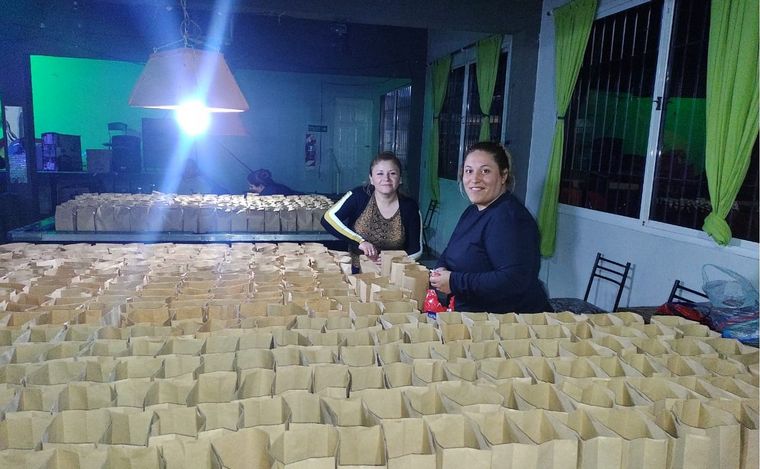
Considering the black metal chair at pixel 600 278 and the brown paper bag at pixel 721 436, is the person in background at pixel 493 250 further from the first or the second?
the black metal chair at pixel 600 278

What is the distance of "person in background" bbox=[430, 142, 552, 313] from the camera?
6.27 ft

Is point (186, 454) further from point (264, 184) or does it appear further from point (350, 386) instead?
point (264, 184)

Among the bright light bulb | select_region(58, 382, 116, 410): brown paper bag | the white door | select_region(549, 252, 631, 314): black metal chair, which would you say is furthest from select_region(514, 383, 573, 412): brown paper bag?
the white door

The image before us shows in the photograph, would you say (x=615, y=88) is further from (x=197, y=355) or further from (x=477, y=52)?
(x=197, y=355)

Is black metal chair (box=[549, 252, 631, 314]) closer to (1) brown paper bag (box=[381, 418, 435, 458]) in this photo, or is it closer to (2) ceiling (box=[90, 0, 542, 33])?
(2) ceiling (box=[90, 0, 542, 33])

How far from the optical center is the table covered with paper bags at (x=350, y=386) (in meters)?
0.81

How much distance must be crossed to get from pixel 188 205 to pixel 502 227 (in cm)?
301

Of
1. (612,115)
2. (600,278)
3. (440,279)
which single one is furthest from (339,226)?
(612,115)

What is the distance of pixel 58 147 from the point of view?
22.5 ft

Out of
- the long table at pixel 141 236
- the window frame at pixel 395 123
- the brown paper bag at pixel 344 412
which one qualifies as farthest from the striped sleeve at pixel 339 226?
the window frame at pixel 395 123

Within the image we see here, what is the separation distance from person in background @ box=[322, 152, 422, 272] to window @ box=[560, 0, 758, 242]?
5.95 ft

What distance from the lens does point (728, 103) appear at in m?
2.91

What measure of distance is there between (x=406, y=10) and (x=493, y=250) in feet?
11.2

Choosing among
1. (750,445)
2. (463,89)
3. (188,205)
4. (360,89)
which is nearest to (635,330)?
(750,445)
